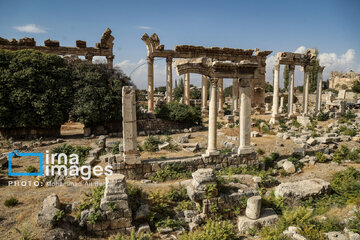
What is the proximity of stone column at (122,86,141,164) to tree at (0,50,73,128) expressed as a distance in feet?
35.2

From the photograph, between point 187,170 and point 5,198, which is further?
point 187,170

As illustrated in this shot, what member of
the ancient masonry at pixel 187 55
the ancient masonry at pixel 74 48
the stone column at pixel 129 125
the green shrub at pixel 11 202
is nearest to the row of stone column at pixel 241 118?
the stone column at pixel 129 125

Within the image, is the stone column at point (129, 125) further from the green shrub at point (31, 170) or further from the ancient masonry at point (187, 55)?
the ancient masonry at point (187, 55)

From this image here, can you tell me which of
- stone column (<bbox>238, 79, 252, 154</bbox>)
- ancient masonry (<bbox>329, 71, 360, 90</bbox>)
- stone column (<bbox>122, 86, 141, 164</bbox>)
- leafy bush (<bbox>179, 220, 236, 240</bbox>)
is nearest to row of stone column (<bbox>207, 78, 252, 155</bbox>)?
stone column (<bbox>238, 79, 252, 154</bbox>)

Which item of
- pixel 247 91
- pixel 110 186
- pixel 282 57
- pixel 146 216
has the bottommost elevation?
pixel 146 216

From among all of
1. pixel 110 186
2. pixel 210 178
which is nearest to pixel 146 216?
pixel 110 186

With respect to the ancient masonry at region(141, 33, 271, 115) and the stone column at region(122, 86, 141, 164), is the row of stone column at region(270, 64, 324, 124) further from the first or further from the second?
the stone column at region(122, 86, 141, 164)

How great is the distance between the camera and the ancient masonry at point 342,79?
52.6 m

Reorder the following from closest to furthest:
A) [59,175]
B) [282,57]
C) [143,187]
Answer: [143,187], [59,175], [282,57]

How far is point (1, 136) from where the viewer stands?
18.5m

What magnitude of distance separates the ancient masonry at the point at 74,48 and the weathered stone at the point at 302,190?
66.4 ft

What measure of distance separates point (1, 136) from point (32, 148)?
451cm

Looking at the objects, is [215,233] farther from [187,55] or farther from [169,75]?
[187,55]

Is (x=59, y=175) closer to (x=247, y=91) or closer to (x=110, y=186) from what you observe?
(x=110, y=186)
